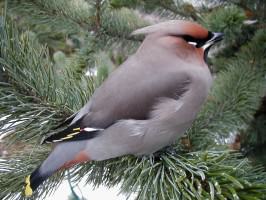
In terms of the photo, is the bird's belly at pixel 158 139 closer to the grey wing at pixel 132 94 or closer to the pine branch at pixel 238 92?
the grey wing at pixel 132 94

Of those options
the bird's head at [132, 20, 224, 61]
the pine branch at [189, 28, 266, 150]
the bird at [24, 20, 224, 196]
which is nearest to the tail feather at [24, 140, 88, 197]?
the bird at [24, 20, 224, 196]

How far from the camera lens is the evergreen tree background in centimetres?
91

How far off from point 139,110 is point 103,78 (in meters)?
0.23

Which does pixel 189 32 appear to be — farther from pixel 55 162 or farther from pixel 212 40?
pixel 55 162

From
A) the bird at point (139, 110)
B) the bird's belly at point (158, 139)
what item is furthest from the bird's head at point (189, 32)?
the bird's belly at point (158, 139)

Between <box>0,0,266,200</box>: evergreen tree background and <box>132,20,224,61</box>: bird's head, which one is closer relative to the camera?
<box>0,0,266,200</box>: evergreen tree background

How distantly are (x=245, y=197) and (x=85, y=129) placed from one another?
0.32 meters

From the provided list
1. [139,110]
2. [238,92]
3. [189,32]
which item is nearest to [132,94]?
[139,110]

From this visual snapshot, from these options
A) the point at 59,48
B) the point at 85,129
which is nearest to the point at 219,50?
the point at 85,129

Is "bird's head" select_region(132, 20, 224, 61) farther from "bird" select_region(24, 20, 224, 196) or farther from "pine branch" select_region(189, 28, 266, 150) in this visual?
"pine branch" select_region(189, 28, 266, 150)

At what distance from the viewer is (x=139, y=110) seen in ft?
3.36

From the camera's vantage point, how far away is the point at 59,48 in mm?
2865

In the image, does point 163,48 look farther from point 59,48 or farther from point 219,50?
point 59,48

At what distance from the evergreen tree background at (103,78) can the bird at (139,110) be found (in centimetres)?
4
